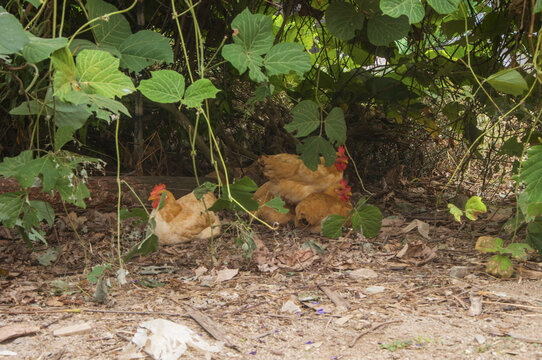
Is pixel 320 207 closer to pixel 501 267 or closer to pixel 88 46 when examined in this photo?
pixel 501 267

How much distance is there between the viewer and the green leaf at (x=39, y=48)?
3.55 ft

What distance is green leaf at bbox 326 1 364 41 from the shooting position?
1975mm

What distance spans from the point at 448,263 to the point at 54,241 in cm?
143

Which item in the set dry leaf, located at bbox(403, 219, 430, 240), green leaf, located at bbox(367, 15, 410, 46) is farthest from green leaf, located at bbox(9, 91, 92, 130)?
dry leaf, located at bbox(403, 219, 430, 240)

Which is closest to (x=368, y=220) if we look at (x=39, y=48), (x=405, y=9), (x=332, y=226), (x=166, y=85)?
(x=332, y=226)

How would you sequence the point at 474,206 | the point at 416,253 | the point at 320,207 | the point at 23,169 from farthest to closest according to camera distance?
the point at 320,207
the point at 416,253
the point at 474,206
the point at 23,169

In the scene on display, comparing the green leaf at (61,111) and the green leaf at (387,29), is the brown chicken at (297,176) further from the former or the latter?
the green leaf at (61,111)

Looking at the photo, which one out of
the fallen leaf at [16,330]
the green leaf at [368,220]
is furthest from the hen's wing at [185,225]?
the fallen leaf at [16,330]

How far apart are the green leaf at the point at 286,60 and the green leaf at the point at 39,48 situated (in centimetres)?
62

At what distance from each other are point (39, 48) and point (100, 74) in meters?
0.13

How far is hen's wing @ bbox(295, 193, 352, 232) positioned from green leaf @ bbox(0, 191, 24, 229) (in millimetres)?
1038

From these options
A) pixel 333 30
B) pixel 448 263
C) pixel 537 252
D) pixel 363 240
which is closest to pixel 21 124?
pixel 333 30

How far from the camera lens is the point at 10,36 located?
105cm

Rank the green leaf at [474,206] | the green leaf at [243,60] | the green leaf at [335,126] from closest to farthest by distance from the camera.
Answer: the green leaf at [243,60]
the green leaf at [474,206]
the green leaf at [335,126]
